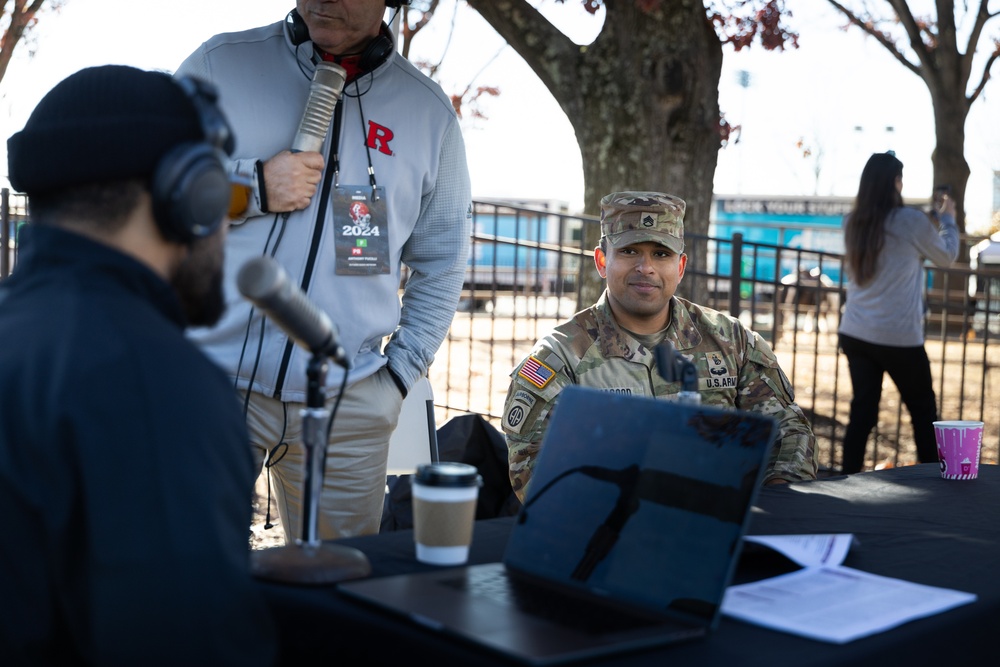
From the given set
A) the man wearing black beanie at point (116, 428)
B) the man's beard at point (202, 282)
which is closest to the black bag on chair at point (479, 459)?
the man's beard at point (202, 282)

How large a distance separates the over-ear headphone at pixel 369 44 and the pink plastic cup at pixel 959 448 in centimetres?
175

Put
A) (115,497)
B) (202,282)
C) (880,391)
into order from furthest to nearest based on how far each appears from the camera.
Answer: (880,391)
(202,282)
(115,497)

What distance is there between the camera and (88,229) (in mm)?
1283

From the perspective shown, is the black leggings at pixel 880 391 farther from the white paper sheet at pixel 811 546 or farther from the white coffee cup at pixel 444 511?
the white coffee cup at pixel 444 511

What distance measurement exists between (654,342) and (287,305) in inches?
76.6

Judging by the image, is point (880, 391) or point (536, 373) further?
point (880, 391)

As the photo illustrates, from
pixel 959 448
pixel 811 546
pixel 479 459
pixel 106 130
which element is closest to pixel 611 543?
pixel 811 546

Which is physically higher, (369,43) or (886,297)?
(369,43)

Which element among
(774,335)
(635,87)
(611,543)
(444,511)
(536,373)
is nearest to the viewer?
(611,543)

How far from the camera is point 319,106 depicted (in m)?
2.74

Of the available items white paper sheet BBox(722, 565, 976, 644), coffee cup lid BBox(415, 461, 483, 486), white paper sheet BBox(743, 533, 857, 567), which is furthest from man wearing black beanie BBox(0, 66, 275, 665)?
white paper sheet BBox(743, 533, 857, 567)

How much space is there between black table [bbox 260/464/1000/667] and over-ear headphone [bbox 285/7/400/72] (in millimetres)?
1374

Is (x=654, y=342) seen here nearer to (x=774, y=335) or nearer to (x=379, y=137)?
(x=379, y=137)

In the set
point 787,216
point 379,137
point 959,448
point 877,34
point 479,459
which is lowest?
point 479,459
